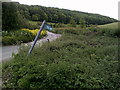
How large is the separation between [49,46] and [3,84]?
3.90 metres

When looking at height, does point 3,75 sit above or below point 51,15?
below

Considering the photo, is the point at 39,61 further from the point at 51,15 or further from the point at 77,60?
the point at 51,15

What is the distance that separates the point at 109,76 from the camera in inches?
190

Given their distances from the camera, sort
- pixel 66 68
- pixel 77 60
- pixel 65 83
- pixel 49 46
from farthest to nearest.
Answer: pixel 49 46, pixel 77 60, pixel 66 68, pixel 65 83

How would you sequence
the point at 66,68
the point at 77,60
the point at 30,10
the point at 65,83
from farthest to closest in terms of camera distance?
the point at 30,10 < the point at 77,60 < the point at 66,68 < the point at 65,83

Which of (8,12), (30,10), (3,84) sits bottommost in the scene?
(3,84)

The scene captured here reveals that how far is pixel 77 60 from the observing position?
19.7ft

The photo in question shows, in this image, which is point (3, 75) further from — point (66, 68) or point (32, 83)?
point (66, 68)

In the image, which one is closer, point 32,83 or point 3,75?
point 32,83

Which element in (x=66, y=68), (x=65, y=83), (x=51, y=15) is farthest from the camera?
(x=51, y=15)

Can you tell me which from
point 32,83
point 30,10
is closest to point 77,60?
point 32,83

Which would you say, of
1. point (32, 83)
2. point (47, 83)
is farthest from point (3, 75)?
point (47, 83)

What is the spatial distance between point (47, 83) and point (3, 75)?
1.91 metres

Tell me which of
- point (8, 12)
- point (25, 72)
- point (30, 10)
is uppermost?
point (30, 10)
